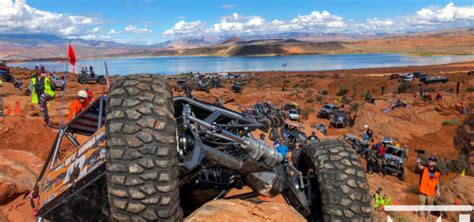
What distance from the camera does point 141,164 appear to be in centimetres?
274

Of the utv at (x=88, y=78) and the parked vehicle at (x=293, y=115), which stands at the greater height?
the utv at (x=88, y=78)

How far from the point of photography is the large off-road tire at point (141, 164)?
2738 millimetres

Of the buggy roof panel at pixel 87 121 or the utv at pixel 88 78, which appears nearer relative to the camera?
the buggy roof panel at pixel 87 121

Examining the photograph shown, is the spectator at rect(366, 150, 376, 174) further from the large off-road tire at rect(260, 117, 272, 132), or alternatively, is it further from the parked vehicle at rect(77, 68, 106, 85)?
the parked vehicle at rect(77, 68, 106, 85)

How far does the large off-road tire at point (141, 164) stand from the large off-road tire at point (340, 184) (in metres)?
2.12

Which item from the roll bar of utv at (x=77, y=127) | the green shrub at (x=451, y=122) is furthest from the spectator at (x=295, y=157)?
the green shrub at (x=451, y=122)

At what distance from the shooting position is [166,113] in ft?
9.43

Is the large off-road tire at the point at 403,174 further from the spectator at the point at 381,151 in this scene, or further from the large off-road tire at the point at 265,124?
the large off-road tire at the point at 265,124

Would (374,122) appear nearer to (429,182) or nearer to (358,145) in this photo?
(358,145)

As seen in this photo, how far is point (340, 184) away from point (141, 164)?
8.11 ft

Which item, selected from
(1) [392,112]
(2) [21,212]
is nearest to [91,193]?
(2) [21,212]

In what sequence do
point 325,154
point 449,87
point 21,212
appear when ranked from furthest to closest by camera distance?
point 449,87 → point 21,212 → point 325,154

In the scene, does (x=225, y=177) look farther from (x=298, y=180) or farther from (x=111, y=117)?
(x=111, y=117)

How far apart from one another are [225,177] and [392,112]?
1152 inches
